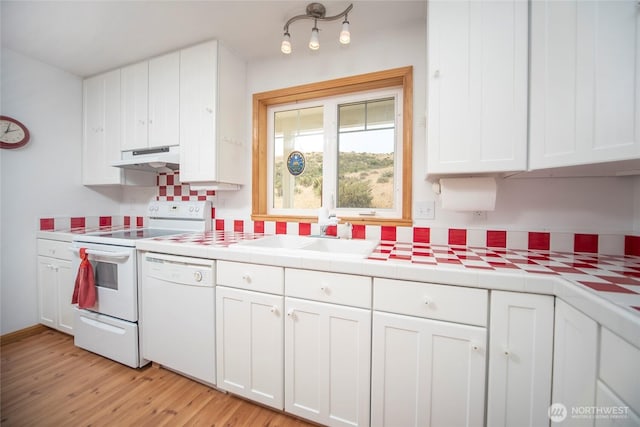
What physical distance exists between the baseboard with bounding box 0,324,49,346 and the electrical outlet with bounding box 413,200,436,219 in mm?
3300

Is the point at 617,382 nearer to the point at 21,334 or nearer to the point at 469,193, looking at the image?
the point at 469,193

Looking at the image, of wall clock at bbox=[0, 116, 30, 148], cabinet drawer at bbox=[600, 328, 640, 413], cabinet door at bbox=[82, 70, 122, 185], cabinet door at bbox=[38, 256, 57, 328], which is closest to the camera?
cabinet drawer at bbox=[600, 328, 640, 413]

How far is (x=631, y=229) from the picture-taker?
1.20 metres

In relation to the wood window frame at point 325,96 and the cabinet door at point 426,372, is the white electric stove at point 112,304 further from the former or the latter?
the cabinet door at point 426,372

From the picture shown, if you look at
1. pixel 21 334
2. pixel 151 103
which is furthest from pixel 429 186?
pixel 21 334

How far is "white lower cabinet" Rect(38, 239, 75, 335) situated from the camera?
6.30ft

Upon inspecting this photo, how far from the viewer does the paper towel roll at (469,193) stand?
4.11ft

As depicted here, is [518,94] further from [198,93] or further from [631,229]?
[198,93]

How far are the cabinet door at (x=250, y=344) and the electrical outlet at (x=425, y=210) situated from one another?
104 centimetres

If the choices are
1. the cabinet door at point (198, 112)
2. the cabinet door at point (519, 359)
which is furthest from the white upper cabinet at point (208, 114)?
the cabinet door at point (519, 359)

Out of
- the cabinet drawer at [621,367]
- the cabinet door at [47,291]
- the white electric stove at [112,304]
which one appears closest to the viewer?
the cabinet drawer at [621,367]

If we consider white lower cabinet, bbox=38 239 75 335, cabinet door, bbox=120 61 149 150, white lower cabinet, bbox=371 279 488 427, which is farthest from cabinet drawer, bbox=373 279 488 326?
white lower cabinet, bbox=38 239 75 335

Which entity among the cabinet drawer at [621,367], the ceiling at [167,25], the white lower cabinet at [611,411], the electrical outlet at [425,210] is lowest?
the white lower cabinet at [611,411]

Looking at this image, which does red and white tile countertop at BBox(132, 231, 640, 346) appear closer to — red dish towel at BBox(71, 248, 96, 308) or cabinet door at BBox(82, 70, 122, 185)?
red dish towel at BBox(71, 248, 96, 308)
